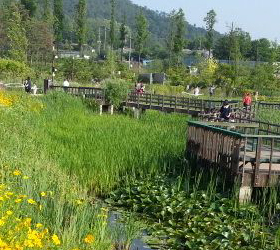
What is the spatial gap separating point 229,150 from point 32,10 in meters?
69.4

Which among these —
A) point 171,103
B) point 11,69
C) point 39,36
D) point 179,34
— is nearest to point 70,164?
point 171,103

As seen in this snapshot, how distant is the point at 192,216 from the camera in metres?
8.55

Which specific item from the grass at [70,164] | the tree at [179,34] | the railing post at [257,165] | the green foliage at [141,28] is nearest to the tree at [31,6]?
the green foliage at [141,28]

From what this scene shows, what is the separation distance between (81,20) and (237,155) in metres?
67.0

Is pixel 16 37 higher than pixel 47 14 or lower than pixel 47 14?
lower

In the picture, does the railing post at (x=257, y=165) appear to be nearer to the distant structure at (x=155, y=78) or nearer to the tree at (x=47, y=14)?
the distant structure at (x=155, y=78)

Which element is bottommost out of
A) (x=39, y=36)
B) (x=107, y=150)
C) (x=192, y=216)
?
(x=192, y=216)

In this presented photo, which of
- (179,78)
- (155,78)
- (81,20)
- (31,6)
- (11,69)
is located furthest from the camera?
(31,6)

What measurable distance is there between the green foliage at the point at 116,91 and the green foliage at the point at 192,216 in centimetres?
1809

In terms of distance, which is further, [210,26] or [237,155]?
[210,26]

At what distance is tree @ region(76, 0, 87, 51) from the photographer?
7131 centimetres

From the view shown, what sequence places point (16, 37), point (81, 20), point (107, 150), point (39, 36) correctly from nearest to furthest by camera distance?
point (107, 150)
point (16, 37)
point (39, 36)
point (81, 20)

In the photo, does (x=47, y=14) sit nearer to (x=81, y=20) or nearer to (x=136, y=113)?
(x=81, y=20)

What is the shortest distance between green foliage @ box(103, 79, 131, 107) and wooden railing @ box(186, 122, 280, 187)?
55.6ft
